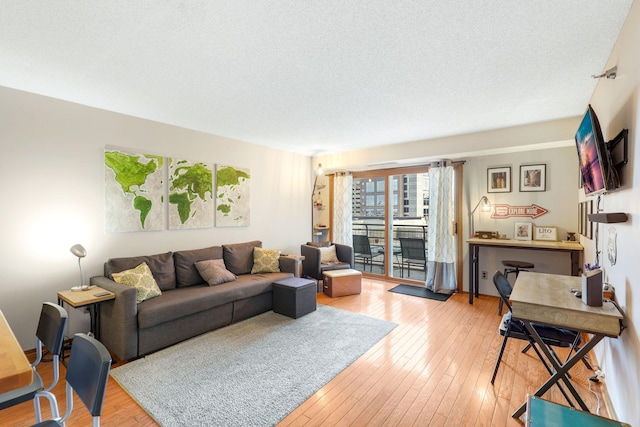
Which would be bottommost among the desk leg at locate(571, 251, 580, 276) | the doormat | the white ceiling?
the doormat

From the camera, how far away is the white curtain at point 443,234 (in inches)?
192

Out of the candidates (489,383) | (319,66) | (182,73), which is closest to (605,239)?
(489,383)

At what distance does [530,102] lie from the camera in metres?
3.13

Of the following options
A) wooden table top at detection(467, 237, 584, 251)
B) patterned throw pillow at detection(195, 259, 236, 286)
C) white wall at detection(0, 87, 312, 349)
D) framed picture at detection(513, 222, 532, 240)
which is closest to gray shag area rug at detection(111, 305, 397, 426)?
patterned throw pillow at detection(195, 259, 236, 286)

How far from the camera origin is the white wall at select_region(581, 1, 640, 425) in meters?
1.55

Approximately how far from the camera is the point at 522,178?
14.4 ft

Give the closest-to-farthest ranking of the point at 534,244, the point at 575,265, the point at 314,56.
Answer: the point at 314,56 < the point at 575,265 < the point at 534,244

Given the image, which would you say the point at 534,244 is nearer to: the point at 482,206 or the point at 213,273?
the point at 482,206

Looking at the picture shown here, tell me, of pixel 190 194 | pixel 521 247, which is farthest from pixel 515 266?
pixel 190 194

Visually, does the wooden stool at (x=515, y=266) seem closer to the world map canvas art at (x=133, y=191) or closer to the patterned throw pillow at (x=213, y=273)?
the patterned throw pillow at (x=213, y=273)

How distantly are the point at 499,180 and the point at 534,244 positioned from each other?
116 cm

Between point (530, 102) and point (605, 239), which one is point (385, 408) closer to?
point (605, 239)

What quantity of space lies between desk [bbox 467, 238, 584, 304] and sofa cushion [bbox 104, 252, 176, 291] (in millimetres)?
4104

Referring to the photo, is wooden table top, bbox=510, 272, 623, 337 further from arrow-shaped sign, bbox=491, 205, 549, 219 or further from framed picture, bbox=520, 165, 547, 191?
framed picture, bbox=520, 165, 547, 191
